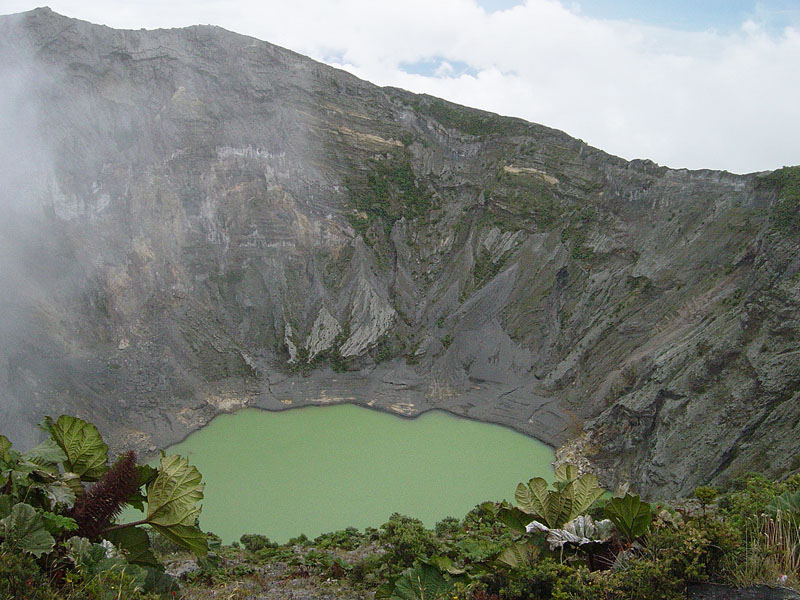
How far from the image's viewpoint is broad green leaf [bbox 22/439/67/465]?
14.3ft

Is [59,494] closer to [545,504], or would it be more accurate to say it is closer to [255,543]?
[545,504]

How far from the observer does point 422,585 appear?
5.29m

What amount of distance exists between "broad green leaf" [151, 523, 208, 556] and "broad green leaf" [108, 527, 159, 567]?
368mm

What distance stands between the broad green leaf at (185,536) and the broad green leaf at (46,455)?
35.8 inches

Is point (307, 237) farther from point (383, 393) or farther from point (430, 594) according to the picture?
point (430, 594)

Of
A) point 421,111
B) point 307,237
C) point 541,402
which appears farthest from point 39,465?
point 421,111

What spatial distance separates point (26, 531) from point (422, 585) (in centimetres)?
311

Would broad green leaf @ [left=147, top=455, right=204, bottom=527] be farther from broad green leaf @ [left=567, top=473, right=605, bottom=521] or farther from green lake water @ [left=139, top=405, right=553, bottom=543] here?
green lake water @ [left=139, top=405, right=553, bottom=543]

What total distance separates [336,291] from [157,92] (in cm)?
1324

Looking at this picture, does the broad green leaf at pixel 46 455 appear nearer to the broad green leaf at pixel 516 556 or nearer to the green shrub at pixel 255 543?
the broad green leaf at pixel 516 556

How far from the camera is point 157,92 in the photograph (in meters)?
30.4

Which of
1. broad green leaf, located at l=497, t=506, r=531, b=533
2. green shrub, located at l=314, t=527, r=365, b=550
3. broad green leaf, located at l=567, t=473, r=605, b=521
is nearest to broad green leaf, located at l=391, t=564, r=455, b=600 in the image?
broad green leaf, located at l=497, t=506, r=531, b=533

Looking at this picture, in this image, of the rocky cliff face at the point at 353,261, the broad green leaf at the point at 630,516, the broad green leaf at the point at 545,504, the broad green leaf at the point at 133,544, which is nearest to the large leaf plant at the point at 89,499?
the broad green leaf at the point at 133,544

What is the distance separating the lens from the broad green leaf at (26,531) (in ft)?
11.9
